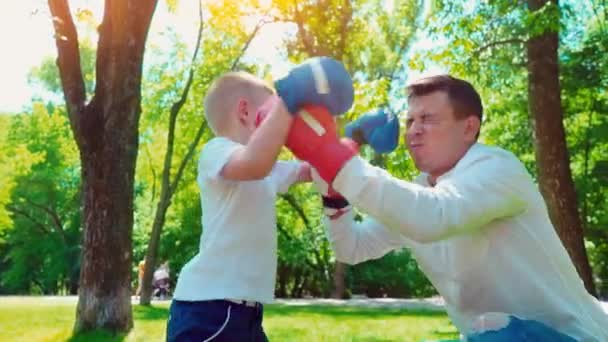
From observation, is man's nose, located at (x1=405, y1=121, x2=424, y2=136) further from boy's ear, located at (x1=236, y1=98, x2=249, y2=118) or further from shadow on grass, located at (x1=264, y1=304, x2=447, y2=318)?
shadow on grass, located at (x1=264, y1=304, x2=447, y2=318)

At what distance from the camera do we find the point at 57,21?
7938mm

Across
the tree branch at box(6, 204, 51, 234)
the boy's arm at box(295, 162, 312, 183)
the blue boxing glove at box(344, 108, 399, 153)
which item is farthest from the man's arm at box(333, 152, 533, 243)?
the tree branch at box(6, 204, 51, 234)

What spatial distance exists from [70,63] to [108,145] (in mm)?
1100

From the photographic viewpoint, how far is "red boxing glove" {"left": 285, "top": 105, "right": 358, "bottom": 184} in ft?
6.80

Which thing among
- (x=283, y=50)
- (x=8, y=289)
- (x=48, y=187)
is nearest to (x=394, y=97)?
(x=283, y=50)

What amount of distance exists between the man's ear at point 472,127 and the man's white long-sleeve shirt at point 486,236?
0.26 feet

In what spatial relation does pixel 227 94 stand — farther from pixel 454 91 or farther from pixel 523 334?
pixel 523 334

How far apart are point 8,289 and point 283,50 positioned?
1023 inches

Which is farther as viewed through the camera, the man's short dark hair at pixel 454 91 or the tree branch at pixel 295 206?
the tree branch at pixel 295 206

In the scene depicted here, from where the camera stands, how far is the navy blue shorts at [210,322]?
9.64ft

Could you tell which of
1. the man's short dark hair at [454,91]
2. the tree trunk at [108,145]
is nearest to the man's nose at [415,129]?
the man's short dark hair at [454,91]

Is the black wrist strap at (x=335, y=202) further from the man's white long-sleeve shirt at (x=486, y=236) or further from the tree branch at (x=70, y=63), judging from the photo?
the tree branch at (x=70, y=63)

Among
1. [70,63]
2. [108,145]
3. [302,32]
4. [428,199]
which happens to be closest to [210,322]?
[428,199]

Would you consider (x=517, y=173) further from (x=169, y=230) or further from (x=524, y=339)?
(x=169, y=230)
